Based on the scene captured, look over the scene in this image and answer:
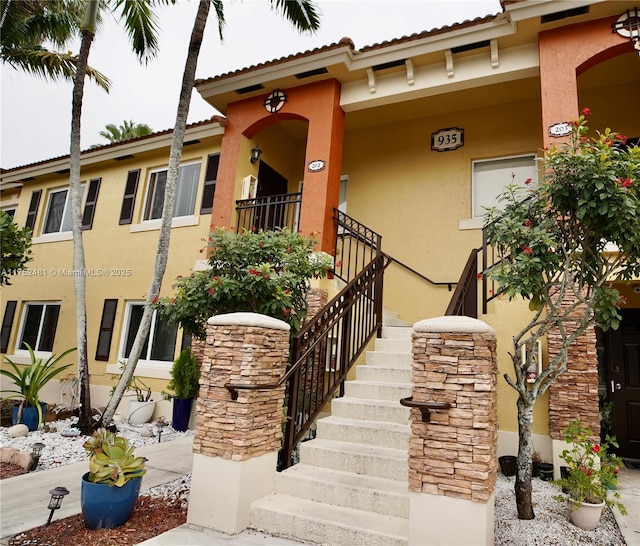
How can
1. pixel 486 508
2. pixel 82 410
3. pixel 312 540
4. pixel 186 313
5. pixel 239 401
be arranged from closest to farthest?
pixel 486 508 < pixel 312 540 < pixel 239 401 < pixel 186 313 < pixel 82 410

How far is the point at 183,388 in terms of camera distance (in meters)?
7.85

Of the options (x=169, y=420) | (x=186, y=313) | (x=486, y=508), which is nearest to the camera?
(x=486, y=508)

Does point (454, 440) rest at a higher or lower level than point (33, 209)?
lower

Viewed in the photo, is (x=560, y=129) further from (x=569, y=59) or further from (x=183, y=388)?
(x=183, y=388)

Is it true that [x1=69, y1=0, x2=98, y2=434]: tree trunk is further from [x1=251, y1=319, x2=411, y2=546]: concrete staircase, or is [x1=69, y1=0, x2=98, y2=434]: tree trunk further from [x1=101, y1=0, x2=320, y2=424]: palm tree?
[x1=251, y1=319, x2=411, y2=546]: concrete staircase

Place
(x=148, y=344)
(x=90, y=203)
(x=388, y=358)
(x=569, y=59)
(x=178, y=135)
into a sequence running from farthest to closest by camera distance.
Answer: (x=90, y=203) < (x=148, y=344) < (x=178, y=135) < (x=569, y=59) < (x=388, y=358)

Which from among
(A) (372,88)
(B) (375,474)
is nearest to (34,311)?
(A) (372,88)

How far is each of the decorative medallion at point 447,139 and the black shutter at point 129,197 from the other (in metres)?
6.95

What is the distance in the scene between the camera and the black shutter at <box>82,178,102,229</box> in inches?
437

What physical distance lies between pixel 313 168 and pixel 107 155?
20.0ft

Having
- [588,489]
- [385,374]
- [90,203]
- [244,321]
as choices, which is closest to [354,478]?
[385,374]

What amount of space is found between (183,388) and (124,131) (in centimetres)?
1617

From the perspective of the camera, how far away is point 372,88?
25.2ft

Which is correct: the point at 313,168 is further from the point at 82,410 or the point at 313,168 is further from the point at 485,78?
the point at 82,410
